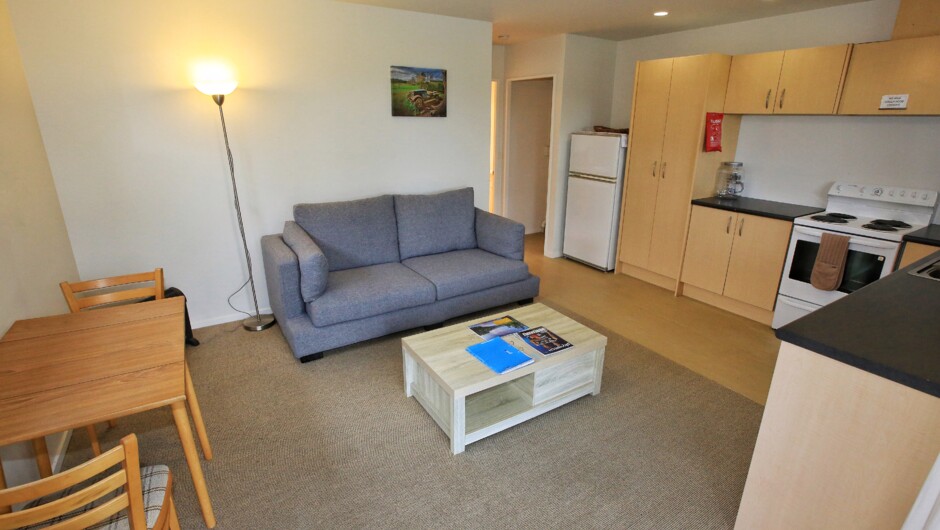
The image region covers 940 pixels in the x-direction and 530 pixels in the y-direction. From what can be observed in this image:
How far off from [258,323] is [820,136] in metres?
4.53

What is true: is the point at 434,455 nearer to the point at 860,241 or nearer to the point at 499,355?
the point at 499,355

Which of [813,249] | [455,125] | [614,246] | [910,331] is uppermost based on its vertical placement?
[455,125]

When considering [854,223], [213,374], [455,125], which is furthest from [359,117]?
[854,223]

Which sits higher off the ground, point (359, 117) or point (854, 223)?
point (359, 117)

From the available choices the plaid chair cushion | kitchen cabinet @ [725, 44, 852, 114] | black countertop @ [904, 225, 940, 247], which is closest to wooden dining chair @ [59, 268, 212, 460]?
the plaid chair cushion

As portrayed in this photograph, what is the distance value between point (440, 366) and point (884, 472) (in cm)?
157

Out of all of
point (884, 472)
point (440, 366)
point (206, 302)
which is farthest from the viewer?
point (206, 302)

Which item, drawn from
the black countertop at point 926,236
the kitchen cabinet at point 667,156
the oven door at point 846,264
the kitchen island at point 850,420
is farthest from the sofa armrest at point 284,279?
the black countertop at point 926,236

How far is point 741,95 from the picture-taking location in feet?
11.7

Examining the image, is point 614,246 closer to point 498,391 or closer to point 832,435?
point 498,391

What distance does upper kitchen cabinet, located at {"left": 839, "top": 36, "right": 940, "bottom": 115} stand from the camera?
2.69 metres

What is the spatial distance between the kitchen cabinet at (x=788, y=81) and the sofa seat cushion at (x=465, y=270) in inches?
87.1

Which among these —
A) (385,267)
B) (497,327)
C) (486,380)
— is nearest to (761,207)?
(497,327)

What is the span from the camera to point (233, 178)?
3.19 m
